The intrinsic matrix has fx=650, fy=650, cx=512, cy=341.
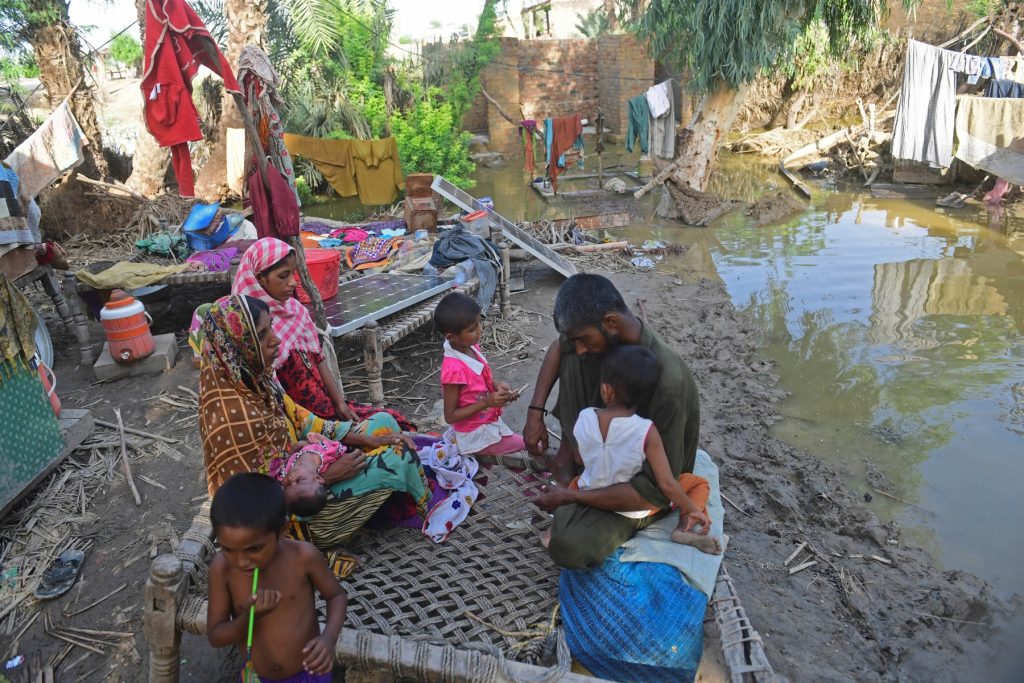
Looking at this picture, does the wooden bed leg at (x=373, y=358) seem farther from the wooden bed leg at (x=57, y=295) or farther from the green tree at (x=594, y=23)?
the green tree at (x=594, y=23)

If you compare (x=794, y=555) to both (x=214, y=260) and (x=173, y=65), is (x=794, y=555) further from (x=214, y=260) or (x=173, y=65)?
(x=173, y=65)

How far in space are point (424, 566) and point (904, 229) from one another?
10.0 m

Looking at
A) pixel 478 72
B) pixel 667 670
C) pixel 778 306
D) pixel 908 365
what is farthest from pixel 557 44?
pixel 667 670

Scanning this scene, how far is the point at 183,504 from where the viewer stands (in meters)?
3.89

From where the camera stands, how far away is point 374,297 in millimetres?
5570

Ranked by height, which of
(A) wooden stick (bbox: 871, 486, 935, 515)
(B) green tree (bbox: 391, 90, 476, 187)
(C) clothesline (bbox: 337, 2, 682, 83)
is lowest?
(A) wooden stick (bbox: 871, 486, 935, 515)

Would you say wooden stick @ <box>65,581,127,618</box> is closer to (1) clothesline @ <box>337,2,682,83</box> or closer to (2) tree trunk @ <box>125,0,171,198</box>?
(2) tree trunk @ <box>125,0,171,198</box>

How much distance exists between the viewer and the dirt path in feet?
9.49

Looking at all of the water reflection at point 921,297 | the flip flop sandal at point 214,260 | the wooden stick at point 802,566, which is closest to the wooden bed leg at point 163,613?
the wooden stick at point 802,566

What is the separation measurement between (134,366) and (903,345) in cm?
699

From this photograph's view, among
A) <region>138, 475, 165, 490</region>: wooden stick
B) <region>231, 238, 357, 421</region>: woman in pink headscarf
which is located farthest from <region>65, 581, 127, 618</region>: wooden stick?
<region>231, 238, 357, 421</region>: woman in pink headscarf

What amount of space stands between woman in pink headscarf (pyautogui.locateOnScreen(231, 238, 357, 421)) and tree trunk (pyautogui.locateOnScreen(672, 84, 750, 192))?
939 centimetres

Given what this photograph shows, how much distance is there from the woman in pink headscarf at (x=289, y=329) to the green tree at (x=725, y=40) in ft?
30.5

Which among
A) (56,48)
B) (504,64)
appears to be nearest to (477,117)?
(504,64)
